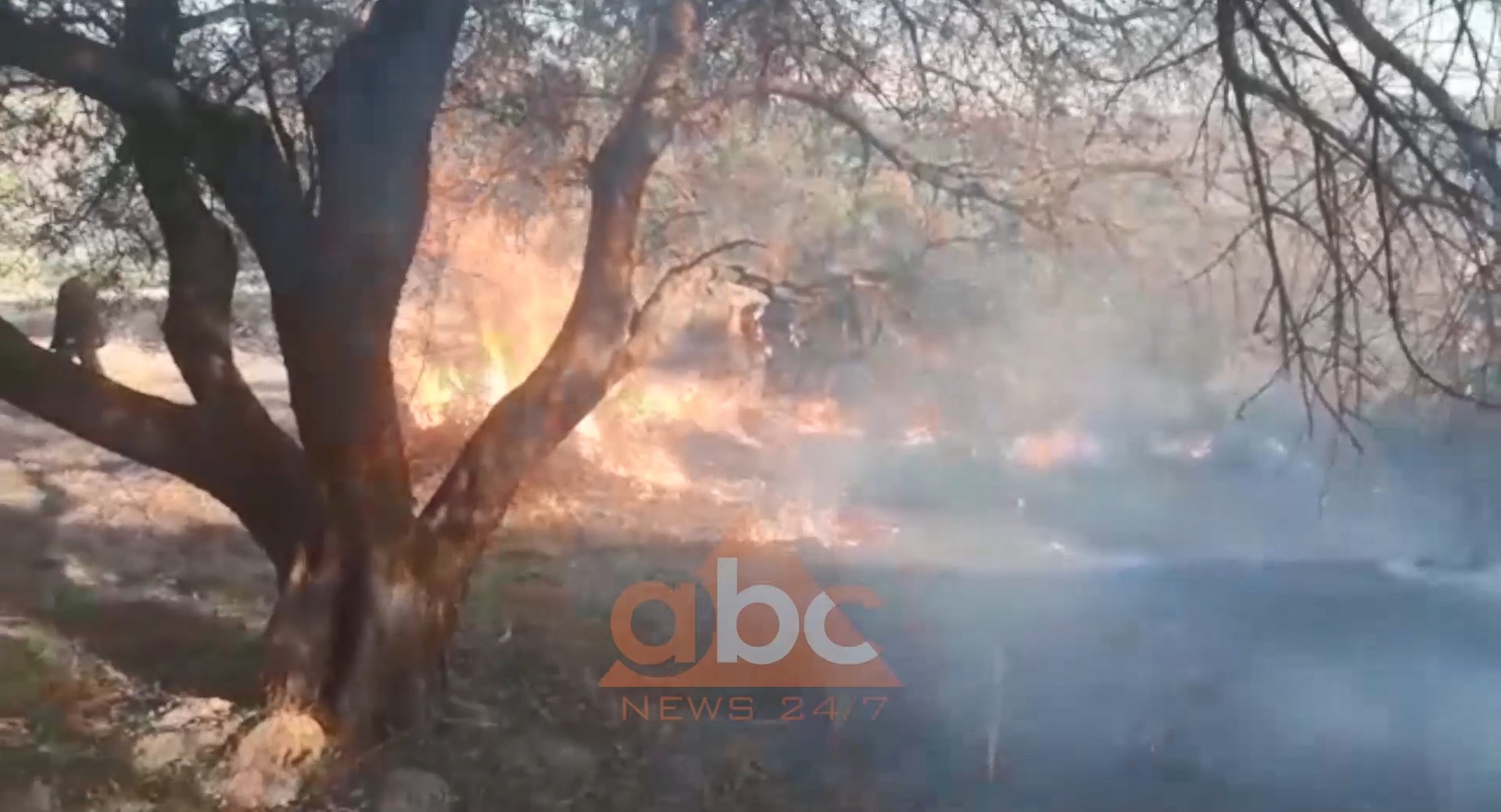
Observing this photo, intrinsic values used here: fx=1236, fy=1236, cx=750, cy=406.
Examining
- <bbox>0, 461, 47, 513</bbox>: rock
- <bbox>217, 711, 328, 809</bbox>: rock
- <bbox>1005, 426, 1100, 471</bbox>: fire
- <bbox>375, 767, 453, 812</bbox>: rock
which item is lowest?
<bbox>375, 767, 453, 812</bbox>: rock

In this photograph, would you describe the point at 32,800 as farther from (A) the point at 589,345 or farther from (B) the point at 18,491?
(B) the point at 18,491

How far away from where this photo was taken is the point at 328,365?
2080 mm

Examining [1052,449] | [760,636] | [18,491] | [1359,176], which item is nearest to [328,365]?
[760,636]

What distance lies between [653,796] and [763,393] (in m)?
1.96

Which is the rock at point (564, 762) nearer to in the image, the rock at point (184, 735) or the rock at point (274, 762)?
the rock at point (274, 762)

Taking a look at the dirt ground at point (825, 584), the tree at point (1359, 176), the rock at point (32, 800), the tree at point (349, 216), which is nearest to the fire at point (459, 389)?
the dirt ground at point (825, 584)

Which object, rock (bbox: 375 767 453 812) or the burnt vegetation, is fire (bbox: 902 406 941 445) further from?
rock (bbox: 375 767 453 812)

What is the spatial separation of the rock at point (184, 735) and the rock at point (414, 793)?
0.30 metres

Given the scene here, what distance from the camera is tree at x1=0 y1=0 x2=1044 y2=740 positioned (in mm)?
2045

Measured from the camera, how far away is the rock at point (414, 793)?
224 centimetres

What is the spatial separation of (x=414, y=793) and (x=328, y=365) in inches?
32.1

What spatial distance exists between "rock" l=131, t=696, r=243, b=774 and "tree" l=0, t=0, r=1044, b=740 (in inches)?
5.0

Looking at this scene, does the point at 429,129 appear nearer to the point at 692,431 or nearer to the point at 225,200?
the point at 225,200

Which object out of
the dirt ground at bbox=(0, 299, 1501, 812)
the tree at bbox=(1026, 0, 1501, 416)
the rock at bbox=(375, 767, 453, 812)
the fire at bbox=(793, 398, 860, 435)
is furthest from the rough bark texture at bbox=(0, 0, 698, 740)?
the fire at bbox=(793, 398, 860, 435)
